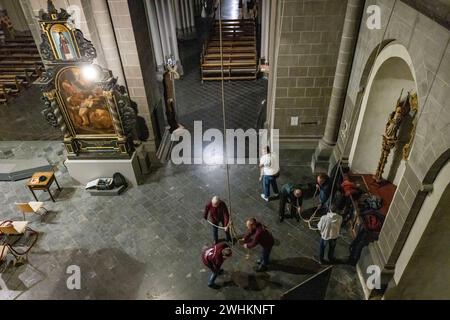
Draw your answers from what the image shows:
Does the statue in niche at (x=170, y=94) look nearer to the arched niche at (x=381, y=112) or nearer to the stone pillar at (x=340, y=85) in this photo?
the stone pillar at (x=340, y=85)

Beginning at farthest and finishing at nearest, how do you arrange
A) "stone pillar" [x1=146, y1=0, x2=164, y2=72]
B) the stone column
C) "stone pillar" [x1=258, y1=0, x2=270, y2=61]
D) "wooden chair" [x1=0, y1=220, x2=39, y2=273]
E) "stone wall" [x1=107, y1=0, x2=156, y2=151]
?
the stone column < "stone pillar" [x1=258, y1=0, x2=270, y2=61] < "stone pillar" [x1=146, y1=0, x2=164, y2=72] < "stone wall" [x1=107, y1=0, x2=156, y2=151] < "wooden chair" [x1=0, y1=220, x2=39, y2=273]

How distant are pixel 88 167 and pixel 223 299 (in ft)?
16.8

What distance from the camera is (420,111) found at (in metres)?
5.19

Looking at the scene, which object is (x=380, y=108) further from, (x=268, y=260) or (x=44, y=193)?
(x=44, y=193)

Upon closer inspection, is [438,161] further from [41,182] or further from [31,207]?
[41,182]

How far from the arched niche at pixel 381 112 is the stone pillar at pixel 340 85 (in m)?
0.80

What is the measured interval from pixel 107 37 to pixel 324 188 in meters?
6.16

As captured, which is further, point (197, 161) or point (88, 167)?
point (197, 161)

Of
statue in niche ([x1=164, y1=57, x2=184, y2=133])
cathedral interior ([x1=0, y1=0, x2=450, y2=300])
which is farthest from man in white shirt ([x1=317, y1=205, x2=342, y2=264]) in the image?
statue in niche ([x1=164, y1=57, x2=184, y2=133])

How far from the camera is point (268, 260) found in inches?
287

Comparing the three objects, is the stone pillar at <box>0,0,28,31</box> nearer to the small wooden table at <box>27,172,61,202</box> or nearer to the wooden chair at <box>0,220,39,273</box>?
the small wooden table at <box>27,172,61,202</box>

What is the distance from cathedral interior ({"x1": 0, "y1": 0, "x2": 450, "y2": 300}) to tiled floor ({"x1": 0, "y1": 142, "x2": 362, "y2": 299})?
0.12 ft

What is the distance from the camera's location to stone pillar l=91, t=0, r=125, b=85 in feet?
25.8
